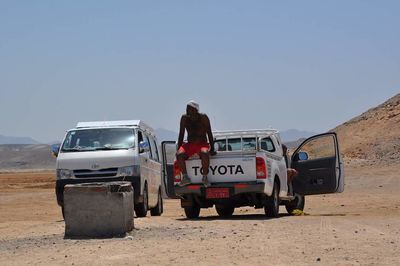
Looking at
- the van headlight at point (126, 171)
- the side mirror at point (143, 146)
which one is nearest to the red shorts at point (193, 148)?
the van headlight at point (126, 171)

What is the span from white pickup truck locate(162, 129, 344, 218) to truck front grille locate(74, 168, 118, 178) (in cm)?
117

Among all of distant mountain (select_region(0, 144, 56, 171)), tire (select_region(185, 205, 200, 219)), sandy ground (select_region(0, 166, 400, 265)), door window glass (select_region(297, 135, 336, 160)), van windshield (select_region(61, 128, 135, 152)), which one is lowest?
distant mountain (select_region(0, 144, 56, 171))

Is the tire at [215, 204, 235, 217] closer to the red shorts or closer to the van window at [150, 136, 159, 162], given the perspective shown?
the red shorts

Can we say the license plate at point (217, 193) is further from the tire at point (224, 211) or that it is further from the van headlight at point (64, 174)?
the van headlight at point (64, 174)

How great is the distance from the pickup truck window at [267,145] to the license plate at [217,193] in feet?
6.78

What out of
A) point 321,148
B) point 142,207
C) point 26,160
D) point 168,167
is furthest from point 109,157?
point 26,160

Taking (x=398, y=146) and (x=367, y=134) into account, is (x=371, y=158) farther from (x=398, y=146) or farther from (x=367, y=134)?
(x=367, y=134)

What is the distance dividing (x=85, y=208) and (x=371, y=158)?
45.4 m

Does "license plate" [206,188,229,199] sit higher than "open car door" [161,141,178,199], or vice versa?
"open car door" [161,141,178,199]

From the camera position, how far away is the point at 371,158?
5753 centimetres

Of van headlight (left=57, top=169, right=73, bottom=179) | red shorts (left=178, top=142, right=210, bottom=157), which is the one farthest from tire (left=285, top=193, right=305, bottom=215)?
van headlight (left=57, top=169, right=73, bottom=179)

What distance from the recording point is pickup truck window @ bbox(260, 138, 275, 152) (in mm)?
19328

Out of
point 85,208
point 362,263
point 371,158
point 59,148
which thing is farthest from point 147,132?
point 371,158

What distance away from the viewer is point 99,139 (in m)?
20.0
